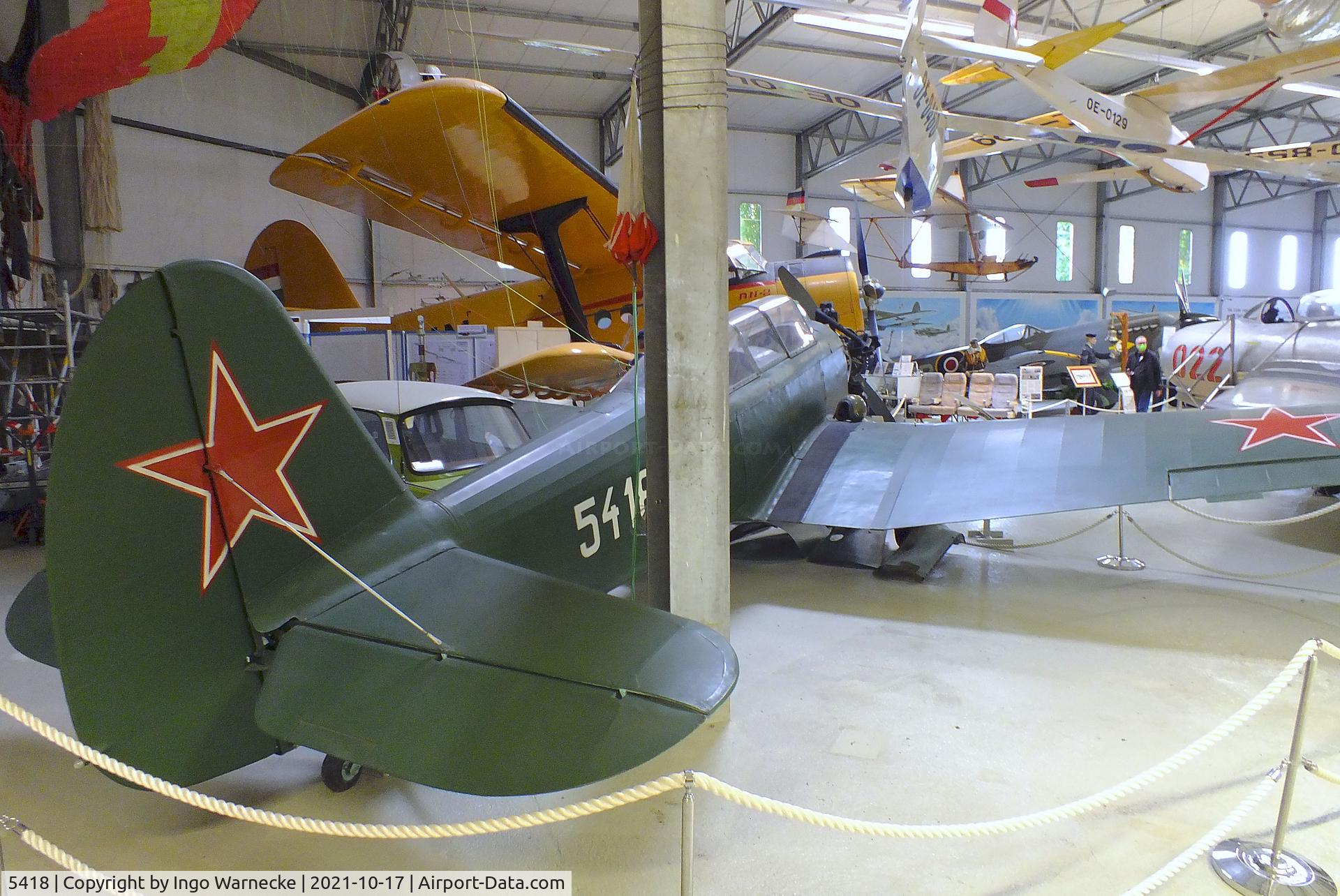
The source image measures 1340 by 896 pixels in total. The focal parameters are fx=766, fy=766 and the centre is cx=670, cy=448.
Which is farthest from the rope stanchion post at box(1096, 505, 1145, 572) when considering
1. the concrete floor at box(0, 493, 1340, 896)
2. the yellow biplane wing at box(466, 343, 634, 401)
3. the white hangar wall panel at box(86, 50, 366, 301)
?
the white hangar wall panel at box(86, 50, 366, 301)

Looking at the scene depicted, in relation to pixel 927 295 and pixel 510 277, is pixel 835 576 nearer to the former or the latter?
pixel 510 277

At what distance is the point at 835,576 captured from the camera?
5.69 meters

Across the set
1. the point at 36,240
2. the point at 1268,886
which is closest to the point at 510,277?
the point at 36,240

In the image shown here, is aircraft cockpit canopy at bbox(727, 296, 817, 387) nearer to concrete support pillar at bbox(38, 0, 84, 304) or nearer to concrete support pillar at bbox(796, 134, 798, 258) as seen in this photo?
concrete support pillar at bbox(38, 0, 84, 304)

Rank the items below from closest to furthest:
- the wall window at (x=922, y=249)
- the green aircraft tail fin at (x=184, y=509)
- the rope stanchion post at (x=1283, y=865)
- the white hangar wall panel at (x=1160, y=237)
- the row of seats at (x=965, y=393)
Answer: the green aircraft tail fin at (x=184, y=509)
the rope stanchion post at (x=1283, y=865)
the row of seats at (x=965, y=393)
the wall window at (x=922, y=249)
the white hangar wall panel at (x=1160, y=237)

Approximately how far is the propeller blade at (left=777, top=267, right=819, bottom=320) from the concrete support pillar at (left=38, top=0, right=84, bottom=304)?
24.8 feet

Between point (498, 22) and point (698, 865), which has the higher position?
point (498, 22)

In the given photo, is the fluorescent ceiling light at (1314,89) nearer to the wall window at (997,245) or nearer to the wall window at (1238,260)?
the wall window at (997,245)

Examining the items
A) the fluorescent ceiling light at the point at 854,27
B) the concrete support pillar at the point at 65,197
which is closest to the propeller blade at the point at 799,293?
the fluorescent ceiling light at the point at 854,27

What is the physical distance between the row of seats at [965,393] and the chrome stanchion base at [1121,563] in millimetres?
5656

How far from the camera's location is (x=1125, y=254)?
2867 centimetres

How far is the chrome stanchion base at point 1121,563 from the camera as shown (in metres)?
5.70

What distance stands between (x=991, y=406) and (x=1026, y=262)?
42.7 feet

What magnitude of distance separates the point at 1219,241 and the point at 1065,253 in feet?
24.6
